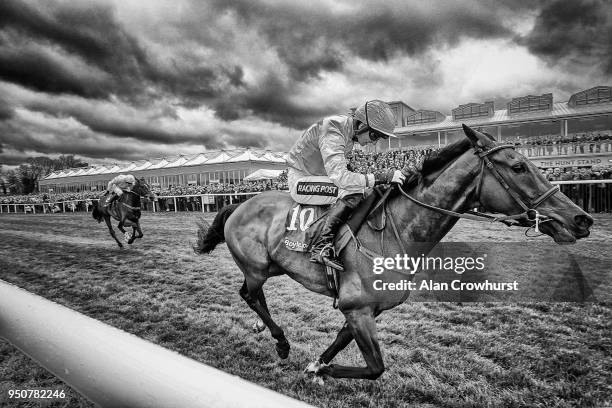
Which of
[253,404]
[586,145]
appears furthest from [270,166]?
[253,404]

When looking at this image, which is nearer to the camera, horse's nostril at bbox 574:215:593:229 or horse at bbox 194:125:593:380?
horse's nostril at bbox 574:215:593:229

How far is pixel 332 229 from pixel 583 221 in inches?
64.3

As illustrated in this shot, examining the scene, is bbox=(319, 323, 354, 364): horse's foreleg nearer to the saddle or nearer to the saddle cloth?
the saddle

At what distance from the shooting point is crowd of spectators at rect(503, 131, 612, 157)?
21.6 meters

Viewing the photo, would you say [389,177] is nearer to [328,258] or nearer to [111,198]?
[328,258]

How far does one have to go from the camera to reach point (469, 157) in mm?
2506

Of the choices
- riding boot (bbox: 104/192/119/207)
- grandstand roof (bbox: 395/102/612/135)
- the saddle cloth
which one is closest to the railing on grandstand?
riding boot (bbox: 104/192/119/207)

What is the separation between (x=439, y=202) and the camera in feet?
8.36

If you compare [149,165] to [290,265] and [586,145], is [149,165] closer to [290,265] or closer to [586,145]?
[586,145]

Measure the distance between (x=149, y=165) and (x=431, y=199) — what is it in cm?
5305

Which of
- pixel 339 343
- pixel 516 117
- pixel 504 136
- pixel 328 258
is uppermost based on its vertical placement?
pixel 516 117

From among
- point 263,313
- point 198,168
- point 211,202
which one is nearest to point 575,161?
point 211,202

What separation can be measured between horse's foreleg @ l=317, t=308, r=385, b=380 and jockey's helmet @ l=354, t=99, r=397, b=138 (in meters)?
1.40

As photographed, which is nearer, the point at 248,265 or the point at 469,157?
the point at 469,157
